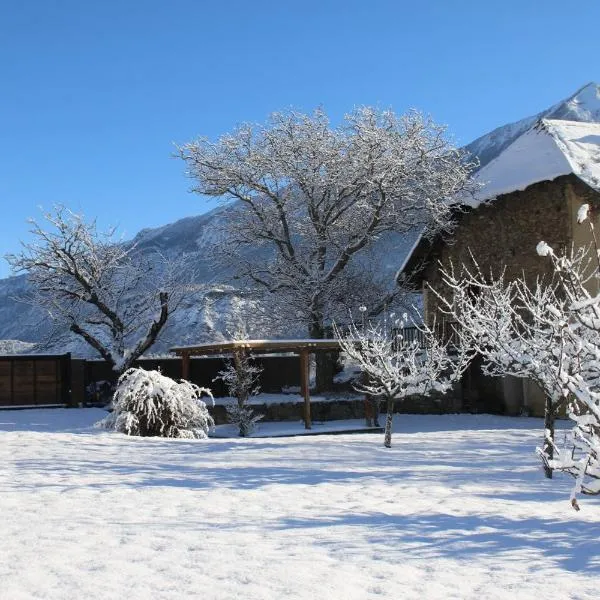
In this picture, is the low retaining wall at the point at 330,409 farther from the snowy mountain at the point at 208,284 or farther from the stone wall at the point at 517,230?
the snowy mountain at the point at 208,284

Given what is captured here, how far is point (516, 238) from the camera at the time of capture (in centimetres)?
2048

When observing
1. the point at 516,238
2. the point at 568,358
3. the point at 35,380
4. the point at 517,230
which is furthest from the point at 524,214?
the point at 35,380

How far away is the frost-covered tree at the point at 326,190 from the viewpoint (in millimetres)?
23062

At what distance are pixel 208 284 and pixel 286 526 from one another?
20.7 metres

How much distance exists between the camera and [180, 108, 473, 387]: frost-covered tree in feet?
75.7

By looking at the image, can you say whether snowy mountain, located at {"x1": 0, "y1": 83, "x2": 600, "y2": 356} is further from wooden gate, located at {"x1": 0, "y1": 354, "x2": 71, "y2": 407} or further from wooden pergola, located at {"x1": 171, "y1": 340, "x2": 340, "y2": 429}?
wooden pergola, located at {"x1": 171, "y1": 340, "x2": 340, "y2": 429}

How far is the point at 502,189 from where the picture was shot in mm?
20578

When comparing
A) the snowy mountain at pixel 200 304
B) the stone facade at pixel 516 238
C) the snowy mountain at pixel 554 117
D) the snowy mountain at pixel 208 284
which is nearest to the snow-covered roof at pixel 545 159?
the stone facade at pixel 516 238

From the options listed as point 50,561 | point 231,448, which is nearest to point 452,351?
point 231,448

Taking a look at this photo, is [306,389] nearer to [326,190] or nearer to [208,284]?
[326,190]

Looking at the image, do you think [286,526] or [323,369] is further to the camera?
[323,369]

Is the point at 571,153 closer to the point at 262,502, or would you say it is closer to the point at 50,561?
the point at 262,502

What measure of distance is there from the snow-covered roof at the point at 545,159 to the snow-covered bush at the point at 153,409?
35.2ft

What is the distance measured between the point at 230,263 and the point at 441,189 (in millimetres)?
7362
